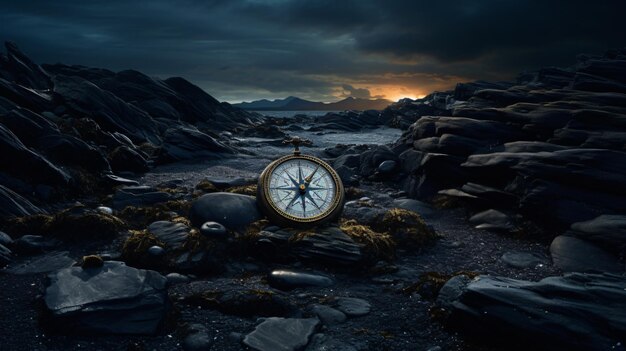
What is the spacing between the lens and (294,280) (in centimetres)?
616

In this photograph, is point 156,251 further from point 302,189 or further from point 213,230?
point 302,189

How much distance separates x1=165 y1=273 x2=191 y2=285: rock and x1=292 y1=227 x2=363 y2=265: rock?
1688mm

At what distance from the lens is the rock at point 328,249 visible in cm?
683

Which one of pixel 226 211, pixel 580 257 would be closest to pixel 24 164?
pixel 226 211

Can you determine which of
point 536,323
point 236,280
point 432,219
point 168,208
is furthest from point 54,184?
point 536,323

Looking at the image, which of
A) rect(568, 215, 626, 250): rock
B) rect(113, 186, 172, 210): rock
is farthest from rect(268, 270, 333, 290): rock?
rect(113, 186, 172, 210): rock

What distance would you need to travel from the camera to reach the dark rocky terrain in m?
4.80

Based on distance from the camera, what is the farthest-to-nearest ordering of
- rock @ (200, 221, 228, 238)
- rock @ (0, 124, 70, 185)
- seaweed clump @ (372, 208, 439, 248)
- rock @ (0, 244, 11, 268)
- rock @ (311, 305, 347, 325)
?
rock @ (0, 124, 70, 185) < seaweed clump @ (372, 208, 439, 248) < rock @ (200, 221, 228, 238) < rock @ (0, 244, 11, 268) < rock @ (311, 305, 347, 325)

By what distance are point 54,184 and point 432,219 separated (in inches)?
372

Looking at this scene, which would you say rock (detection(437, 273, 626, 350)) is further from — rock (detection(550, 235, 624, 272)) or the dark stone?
the dark stone

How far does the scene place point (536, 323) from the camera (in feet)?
14.8

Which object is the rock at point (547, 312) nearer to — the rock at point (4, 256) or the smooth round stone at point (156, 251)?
the smooth round stone at point (156, 251)

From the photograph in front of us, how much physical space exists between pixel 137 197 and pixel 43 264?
12.9 ft

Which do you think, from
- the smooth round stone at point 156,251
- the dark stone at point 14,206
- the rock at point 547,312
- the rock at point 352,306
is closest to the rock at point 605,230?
the rock at point 547,312
